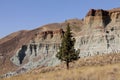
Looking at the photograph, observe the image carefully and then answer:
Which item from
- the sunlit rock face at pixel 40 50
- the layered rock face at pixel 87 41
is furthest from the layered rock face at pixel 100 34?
the sunlit rock face at pixel 40 50

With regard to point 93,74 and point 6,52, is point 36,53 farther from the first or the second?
point 93,74

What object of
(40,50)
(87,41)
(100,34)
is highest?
(100,34)

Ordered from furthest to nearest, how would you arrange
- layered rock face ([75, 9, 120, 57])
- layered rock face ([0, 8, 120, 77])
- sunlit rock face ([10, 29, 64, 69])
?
sunlit rock face ([10, 29, 64, 69])
layered rock face ([0, 8, 120, 77])
layered rock face ([75, 9, 120, 57])

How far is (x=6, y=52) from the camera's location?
636 feet

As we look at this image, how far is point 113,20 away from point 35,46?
48171 mm

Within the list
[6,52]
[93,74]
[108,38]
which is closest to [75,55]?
[93,74]

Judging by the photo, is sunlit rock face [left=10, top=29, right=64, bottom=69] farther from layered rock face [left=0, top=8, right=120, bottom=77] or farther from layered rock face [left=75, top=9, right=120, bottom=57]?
layered rock face [left=75, top=9, right=120, bottom=57]

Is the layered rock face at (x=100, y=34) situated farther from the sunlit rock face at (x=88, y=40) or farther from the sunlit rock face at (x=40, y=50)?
the sunlit rock face at (x=40, y=50)

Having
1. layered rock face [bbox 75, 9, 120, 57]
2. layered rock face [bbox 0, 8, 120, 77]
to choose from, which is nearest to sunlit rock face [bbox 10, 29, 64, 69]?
layered rock face [bbox 0, 8, 120, 77]

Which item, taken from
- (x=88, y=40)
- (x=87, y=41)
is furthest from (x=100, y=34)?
(x=87, y=41)

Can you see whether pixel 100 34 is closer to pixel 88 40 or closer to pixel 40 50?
pixel 88 40

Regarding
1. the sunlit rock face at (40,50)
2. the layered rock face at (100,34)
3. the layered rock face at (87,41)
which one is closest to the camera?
the layered rock face at (100,34)

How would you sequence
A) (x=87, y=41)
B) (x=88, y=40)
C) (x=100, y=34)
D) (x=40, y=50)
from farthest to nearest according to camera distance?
(x=40, y=50)
(x=87, y=41)
(x=88, y=40)
(x=100, y=34)

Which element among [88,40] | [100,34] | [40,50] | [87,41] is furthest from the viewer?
[40,50]
